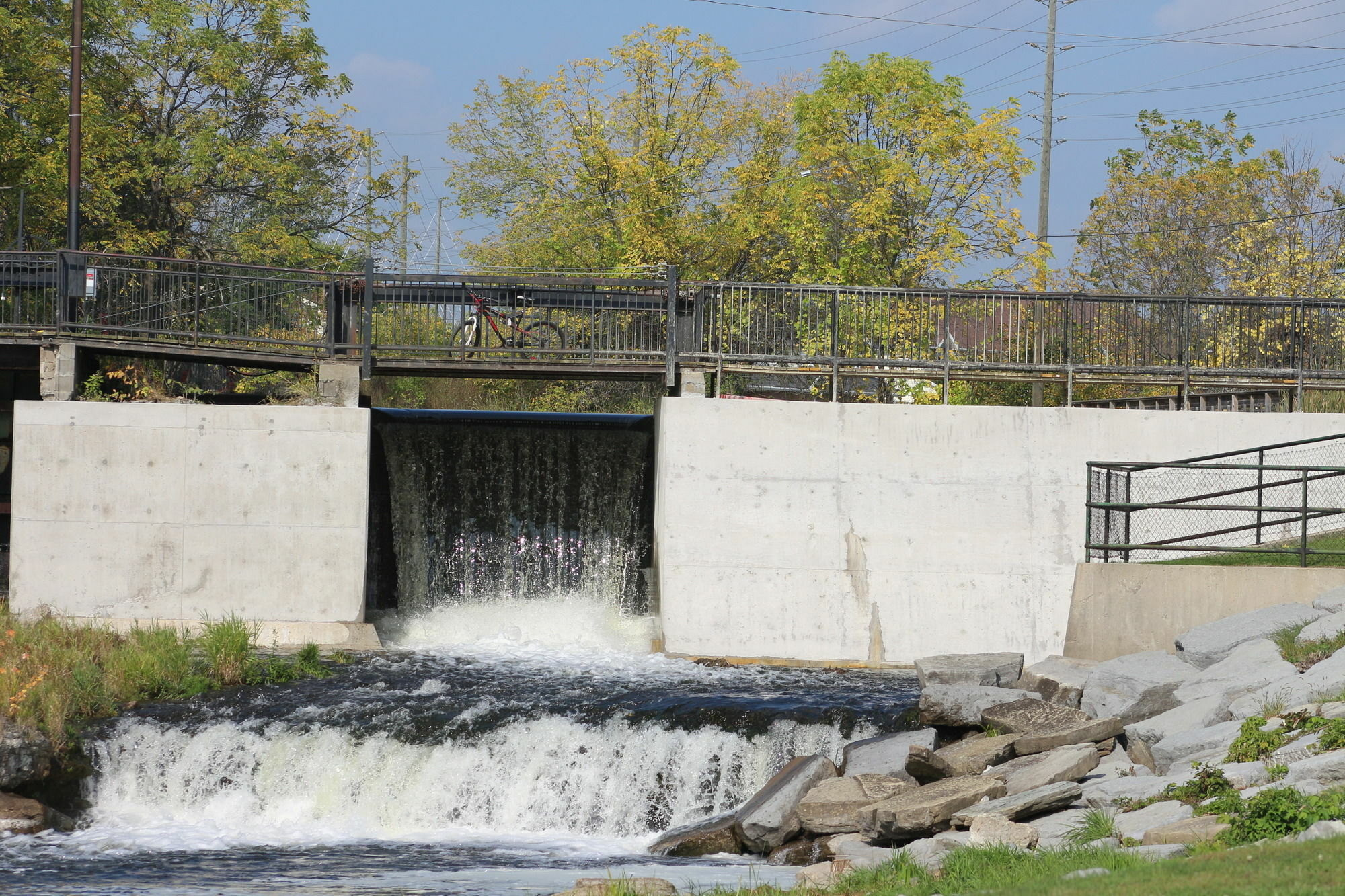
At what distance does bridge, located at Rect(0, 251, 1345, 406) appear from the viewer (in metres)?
19.2

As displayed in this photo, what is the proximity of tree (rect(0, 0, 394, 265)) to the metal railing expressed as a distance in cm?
1911

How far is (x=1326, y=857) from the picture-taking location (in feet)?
23.9

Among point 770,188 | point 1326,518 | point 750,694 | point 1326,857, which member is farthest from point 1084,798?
point 770,188

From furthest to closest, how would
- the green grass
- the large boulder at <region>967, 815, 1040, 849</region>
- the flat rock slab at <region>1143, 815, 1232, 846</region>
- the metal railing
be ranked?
the metal railing, the green grass, the large boulder at <region>967, 815, 1040, 849</region>, the flat rock slab at <region>1143, 815, 1232, 846</region>

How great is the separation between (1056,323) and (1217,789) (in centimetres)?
1121

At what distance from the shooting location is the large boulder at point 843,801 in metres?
11.8

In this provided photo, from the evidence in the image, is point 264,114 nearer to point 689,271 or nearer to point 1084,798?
point 689,271

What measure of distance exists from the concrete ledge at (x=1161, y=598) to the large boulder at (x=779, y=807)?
5907 millimetres

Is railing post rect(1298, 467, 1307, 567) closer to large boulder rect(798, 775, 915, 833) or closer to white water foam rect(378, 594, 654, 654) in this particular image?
large boulder rect(798, 775, 915, 833)

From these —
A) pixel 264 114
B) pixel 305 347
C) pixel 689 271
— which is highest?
pixel 264 114

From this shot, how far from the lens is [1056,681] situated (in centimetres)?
1464

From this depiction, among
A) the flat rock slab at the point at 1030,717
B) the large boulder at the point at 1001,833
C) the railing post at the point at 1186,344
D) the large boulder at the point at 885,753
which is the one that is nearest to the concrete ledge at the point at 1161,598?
the railing post at the point at 1186,344

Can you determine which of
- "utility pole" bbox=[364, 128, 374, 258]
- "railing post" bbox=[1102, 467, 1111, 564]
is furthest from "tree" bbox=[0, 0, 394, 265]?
"railing post" bbox=[1102, 467, 1111, 564]

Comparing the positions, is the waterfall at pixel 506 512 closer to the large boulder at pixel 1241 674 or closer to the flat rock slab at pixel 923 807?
the large boulder at pixel 1241 674
